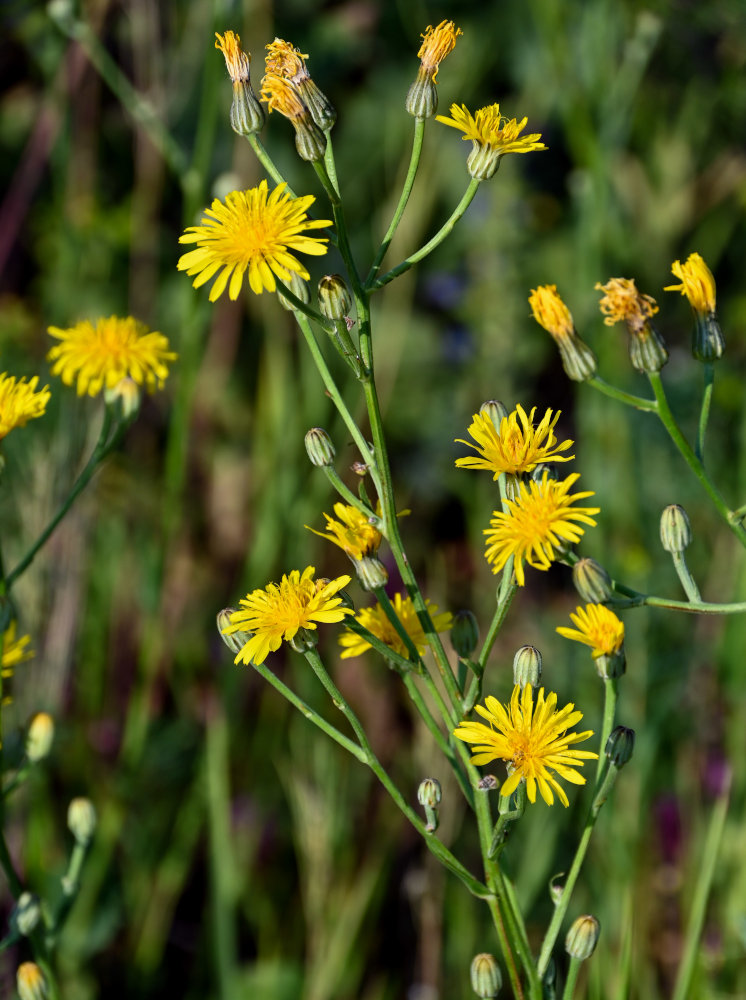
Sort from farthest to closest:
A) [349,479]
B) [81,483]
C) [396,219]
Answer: [349,479] < [81,483] < [396,219]

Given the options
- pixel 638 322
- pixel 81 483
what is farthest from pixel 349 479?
pixel 638 322

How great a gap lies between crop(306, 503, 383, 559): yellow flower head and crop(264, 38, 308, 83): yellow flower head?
0.42 metres

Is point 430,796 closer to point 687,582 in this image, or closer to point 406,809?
point 406,809

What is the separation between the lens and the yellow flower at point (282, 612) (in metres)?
0.96

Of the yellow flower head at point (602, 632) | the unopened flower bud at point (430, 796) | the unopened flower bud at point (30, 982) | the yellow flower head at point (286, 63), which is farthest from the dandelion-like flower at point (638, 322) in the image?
the unopened flower bud at point (30, 982)

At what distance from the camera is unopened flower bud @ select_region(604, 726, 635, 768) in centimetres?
97

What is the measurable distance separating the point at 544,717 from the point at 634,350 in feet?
1.31

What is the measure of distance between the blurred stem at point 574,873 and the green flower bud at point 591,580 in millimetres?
164

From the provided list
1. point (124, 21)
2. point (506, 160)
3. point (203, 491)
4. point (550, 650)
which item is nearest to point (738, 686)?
point (550, 650)

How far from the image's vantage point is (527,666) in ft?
3.28

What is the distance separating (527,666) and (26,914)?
0.60 meters

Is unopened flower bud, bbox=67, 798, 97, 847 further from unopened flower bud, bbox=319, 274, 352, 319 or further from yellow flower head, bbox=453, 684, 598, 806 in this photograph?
unopened flower bud, bbox=319, 274, 352, 319

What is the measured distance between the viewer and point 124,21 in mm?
3123

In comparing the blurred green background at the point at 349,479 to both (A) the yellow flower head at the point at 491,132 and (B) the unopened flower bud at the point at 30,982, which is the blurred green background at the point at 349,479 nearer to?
(B) the unopened flower bud at the point at 30,982
